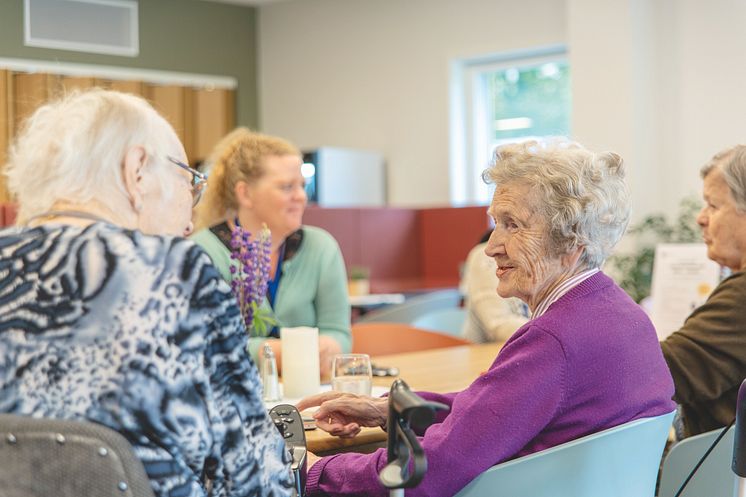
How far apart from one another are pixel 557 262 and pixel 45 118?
901 mm

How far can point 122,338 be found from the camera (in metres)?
1.18

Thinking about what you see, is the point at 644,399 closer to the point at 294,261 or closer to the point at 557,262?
the point at 557,262

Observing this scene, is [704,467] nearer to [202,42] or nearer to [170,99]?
[170,99]

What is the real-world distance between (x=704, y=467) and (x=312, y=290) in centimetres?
138

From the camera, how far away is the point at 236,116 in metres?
8.95

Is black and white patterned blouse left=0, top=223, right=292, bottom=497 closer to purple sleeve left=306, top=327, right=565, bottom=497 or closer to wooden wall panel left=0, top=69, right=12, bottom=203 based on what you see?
purple sleeve left=306, top=327, right=565, bottom=497

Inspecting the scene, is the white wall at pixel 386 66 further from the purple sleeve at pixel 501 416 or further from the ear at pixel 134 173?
the ear at pixel 134 173

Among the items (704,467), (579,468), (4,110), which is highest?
(4,110)

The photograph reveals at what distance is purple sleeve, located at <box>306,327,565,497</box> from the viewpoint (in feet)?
4.80

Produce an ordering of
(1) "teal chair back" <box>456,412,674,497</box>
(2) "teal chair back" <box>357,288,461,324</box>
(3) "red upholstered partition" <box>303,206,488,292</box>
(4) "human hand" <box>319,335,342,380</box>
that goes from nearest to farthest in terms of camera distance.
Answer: (1) "teal chair back" <box>456,412,674,497</box> < (4) "human hand" <box>319,335,342,380</box> < (2) "teal chair back" <box>357,288,461,324</box> < (3) "red upholstered partition" <box>303,206,488,292</box>

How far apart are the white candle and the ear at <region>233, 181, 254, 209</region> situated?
0.91m

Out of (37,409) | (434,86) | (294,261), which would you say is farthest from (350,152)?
(37,409)

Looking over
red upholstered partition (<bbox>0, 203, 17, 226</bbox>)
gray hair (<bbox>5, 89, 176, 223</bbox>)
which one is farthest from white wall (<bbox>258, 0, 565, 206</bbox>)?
gray hair (<bbox>5, 89, 176, 223</bbox>)

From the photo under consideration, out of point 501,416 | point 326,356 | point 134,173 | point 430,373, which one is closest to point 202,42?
point 326,356
